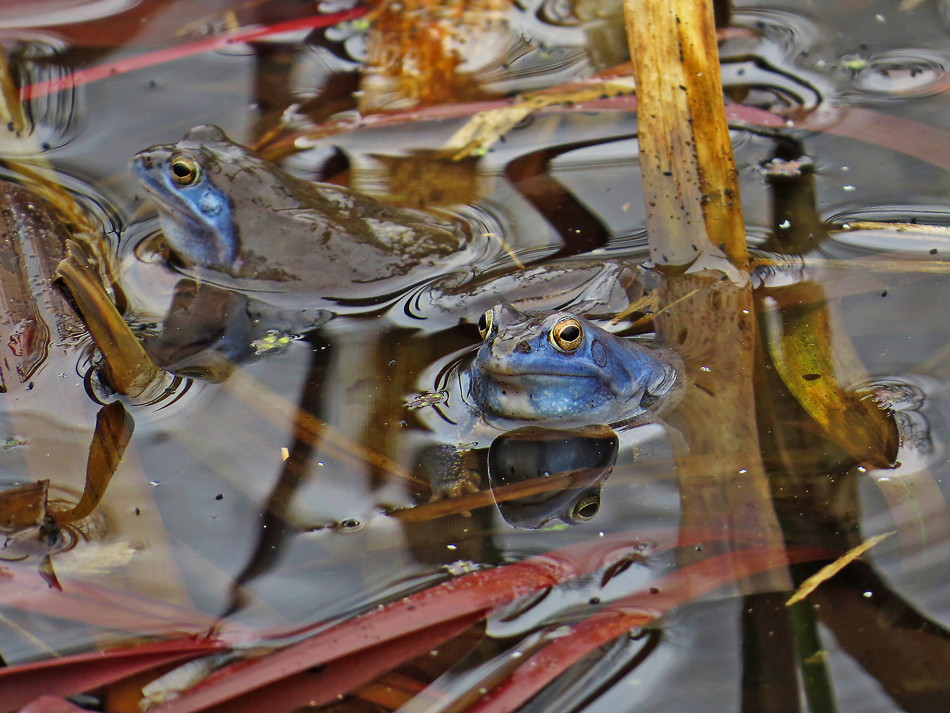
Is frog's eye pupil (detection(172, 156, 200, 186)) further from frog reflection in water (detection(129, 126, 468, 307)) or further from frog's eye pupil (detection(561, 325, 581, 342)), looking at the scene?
frog's eye pupil (detection(561, 325, 581, 342))

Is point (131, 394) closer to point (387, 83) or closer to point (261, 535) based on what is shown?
point (261, 535)

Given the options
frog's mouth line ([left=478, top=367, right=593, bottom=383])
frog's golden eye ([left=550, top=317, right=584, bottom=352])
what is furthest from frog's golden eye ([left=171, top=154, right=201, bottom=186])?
frog's golden eye ([left=550, top=317, right=584, bottom=352])

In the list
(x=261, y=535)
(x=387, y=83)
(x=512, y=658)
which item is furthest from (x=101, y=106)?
(x=512, y=658)

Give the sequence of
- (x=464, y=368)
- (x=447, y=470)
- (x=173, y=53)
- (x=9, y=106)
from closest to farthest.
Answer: (x=447, y=470) → (x=464, y=368) → (x=9, y=106) → (x=173, y=53)

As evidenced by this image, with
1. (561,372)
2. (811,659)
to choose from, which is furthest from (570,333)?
(811,659)

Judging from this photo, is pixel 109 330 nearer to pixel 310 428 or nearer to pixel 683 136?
pixel 310 428

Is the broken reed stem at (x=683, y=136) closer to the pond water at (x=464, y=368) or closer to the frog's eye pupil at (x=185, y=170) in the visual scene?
the pond water at (x=464, y=368)
